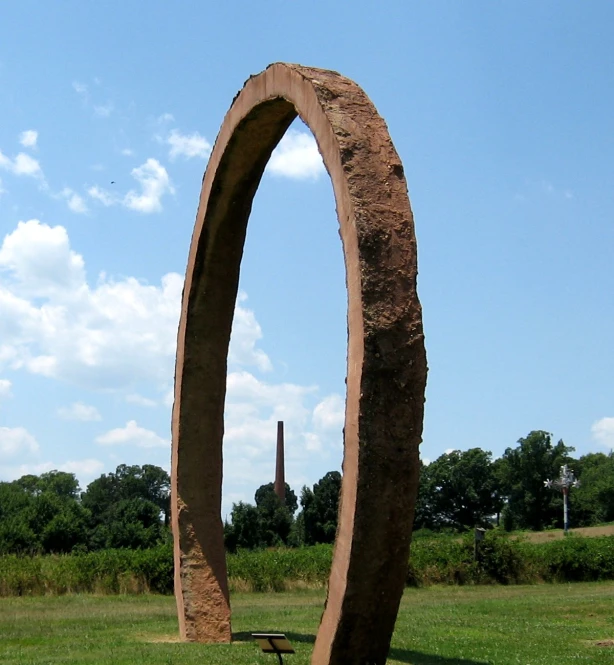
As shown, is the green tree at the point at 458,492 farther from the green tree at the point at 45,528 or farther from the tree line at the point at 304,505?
the green tree at the point at 45,528

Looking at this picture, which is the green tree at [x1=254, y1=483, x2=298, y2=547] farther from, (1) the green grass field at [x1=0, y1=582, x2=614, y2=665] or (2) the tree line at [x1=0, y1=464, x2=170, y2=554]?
(1) the green grass field at [x1=0, y1=582, x2=614, y2=665]

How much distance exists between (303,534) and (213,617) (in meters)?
32.8

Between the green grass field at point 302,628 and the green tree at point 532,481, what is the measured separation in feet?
124

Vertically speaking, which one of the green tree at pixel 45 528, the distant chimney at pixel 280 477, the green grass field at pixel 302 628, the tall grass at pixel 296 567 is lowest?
the green grass field at pixel 302 628

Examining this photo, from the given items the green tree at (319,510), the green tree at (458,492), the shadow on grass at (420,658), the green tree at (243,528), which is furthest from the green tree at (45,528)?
the shadow on grass at (420,658)

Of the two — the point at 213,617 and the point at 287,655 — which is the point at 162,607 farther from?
the point at 287,655

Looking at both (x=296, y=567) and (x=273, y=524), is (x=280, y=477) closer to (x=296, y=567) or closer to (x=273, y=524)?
(x=273, y=524)

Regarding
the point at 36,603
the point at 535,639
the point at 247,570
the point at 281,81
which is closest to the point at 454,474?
the point at 247,570

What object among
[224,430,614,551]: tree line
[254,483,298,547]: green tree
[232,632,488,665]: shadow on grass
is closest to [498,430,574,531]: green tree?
[224,430,614,551]: tree line

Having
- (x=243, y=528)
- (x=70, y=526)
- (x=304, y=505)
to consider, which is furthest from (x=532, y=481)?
(x=70, y=526)

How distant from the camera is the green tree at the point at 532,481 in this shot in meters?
58.2

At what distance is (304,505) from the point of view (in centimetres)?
4306

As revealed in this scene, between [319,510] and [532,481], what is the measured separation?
21.6 m

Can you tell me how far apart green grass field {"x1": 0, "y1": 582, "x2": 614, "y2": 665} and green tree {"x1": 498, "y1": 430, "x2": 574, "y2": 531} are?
124ft
